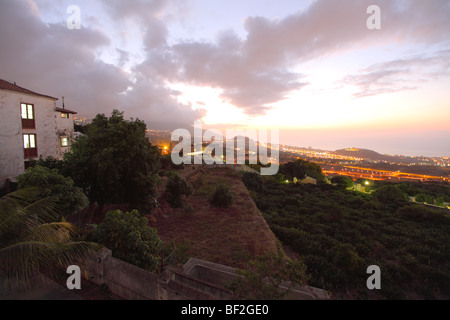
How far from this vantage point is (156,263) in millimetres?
5957

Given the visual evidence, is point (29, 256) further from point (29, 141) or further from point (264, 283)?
point (29, 141)

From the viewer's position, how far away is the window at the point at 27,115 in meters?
15.6

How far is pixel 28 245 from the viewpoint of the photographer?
3871 mm

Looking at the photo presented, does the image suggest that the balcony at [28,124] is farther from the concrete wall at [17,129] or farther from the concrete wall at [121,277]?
the concrete wall at [121,277]

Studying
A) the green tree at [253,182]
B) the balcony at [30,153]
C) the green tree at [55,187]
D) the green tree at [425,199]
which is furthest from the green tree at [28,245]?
the green tree at [425,199]

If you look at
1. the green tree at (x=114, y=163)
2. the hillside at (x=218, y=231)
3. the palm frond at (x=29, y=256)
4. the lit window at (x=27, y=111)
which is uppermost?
the lit window at (x=27, y=111)

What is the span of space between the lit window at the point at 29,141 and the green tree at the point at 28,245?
14.2 metres

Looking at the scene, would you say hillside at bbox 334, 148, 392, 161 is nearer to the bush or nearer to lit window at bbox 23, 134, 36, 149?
the bush

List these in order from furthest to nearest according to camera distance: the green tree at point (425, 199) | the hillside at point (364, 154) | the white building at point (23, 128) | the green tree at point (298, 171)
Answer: the hillside at point (364, 154) < the green tree at point (298, 171) < the green tree at point (425, 199) < the white building at point (23, 128)

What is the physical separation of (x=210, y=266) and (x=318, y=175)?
44310 mm

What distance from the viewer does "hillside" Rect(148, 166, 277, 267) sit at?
355 inches

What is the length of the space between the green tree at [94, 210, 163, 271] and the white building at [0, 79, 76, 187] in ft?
46.0

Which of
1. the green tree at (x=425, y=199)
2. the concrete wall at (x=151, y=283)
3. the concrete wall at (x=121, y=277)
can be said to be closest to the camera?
the concrete wall at (x=151, y=283)
